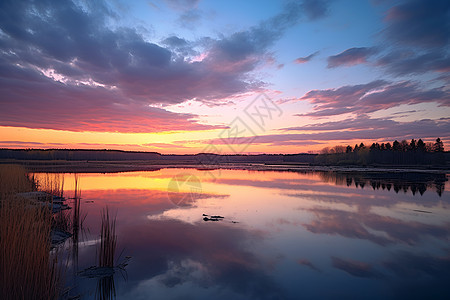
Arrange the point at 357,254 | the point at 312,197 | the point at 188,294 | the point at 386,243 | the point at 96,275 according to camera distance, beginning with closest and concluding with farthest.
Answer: the point at 188,294 → the point at 96,275 → the point at 357,254 → the point at 386,243 → the point at 312,197

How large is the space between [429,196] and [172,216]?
2187 cm

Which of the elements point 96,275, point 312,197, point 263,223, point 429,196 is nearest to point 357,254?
point 263,223

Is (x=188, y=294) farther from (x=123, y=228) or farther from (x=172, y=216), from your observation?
(x=172, y=216)

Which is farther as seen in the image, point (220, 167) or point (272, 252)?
point (220, 167)

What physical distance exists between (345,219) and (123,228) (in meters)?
11.8

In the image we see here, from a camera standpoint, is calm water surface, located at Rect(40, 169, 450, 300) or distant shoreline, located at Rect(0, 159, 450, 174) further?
distant shoreline, located at Rect(0, 159, 450, 174)

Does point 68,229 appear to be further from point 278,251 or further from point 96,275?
point 278,251

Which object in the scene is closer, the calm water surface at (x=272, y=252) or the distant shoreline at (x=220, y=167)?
the calm water surface at (x=272, y=252)

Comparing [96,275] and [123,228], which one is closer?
[96,275]

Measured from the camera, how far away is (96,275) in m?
6.72

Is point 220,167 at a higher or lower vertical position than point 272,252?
lower

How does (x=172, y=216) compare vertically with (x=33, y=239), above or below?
below

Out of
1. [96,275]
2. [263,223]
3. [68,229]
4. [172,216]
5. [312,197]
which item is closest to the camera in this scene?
[96,275]

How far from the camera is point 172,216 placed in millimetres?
13586
